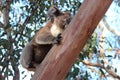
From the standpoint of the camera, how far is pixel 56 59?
2.95 meters

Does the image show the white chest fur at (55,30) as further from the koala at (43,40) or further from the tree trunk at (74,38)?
the tree trunk at (74,38)

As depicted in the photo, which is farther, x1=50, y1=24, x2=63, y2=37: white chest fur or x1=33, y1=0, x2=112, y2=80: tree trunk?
x1=50, y1=24, x2=63, y2=37: white chest fur

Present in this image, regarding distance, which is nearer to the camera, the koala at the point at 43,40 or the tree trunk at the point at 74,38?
the tree trunk at the point at 74,38

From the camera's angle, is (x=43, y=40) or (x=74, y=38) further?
(x=43, y=40)

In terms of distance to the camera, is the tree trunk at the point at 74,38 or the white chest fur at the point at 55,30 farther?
the white chest fur at the point at 55,30

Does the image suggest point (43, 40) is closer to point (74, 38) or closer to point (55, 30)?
point (55, 30)

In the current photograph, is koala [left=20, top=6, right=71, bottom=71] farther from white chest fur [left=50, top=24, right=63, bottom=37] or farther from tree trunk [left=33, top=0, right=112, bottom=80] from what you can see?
tree trunk [left=33, top=0, right=112, bottom=80]

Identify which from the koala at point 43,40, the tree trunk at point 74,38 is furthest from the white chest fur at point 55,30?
the tree trunk at point 74,38

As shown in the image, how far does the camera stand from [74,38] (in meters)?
2.92

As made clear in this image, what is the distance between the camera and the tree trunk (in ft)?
9.55

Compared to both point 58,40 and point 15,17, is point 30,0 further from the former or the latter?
point 58,40

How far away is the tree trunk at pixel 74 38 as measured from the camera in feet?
9.55

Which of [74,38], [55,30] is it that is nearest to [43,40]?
[55,30]

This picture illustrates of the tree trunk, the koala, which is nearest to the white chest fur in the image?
the koala
